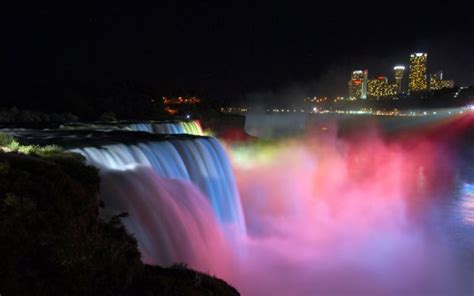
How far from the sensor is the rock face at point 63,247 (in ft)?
18.0

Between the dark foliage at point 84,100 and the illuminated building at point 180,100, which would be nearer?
the dark foliage at point 84,100

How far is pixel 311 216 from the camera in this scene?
23.6 meters

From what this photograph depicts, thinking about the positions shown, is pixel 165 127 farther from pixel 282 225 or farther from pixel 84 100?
pixel 84 100

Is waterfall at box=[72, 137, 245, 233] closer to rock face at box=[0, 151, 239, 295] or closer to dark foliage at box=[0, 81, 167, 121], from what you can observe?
rock face at box=[0, 151, 239, 295]

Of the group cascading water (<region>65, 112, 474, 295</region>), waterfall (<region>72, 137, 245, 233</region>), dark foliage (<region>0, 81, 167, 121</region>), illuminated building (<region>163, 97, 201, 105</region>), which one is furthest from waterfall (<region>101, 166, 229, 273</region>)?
illuminated building (<region>163, 97, 201, 105</region>)

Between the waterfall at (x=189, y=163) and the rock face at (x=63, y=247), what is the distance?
379cm

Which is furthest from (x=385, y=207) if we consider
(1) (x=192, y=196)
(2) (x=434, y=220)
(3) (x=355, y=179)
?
(1) (x=192, y=196)

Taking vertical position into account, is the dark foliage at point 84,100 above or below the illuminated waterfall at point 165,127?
above

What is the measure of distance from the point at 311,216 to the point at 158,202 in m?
14.7

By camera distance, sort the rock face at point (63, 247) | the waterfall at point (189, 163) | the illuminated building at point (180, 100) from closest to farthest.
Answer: the rock face at point (63, 247)
the waterfall at point (189, 163)
the illuminated building at point (180, 100)

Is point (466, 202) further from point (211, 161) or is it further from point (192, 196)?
point (192, 196)

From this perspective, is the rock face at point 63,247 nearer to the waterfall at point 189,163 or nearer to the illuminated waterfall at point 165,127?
the waterfall at point 189,163

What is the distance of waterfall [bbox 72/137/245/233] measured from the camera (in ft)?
37.7

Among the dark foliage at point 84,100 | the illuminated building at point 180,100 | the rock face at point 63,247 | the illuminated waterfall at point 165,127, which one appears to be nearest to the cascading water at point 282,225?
the rock face at point 63,247
